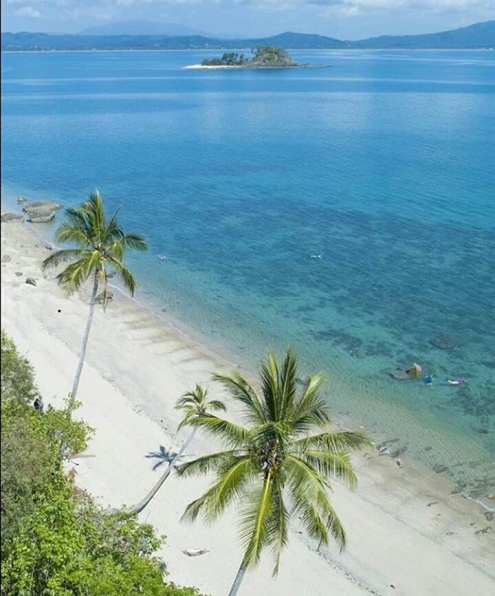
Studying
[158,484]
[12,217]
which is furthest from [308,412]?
[12,217]

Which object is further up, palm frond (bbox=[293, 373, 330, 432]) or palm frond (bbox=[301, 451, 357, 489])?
palm frond (bbox=[293, 373, 330, 432])

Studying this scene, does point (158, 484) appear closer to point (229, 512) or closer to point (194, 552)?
point (229, 512)

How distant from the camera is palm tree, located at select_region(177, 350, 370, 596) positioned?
14922 mm

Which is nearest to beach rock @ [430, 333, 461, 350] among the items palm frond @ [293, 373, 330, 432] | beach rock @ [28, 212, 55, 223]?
palm frond @ [293, 373, 330, 432]

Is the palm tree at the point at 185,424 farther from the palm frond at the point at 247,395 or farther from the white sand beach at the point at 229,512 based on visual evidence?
the palm frond at the point at 247,395

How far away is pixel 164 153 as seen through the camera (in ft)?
320

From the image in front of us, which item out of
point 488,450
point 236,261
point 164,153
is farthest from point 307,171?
point 488,450

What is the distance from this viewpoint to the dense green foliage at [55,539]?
51.0 ft

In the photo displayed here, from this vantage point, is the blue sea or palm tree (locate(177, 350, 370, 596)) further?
the blue sea

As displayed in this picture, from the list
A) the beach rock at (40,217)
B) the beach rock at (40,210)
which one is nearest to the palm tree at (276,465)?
the beach rock at (40,217)

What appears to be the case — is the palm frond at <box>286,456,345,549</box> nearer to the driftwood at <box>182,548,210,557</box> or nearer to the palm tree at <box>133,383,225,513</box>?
the palm tree at <box>133,383,225,513</box>

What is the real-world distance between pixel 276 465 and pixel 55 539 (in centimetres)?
575

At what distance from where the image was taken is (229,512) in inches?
965

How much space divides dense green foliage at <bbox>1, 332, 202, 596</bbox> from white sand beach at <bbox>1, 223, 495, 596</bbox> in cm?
426
